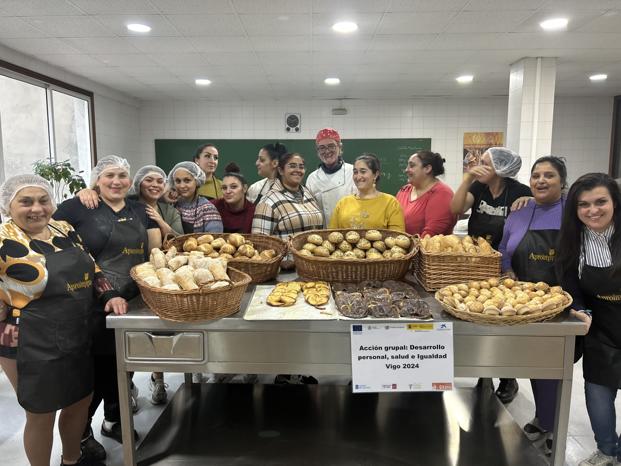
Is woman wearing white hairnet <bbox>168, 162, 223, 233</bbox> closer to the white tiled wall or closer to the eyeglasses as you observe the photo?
the eyeglasses

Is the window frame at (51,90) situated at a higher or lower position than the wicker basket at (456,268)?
higher

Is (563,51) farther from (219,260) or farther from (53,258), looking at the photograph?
(53,258)

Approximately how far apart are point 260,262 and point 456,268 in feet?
2.60

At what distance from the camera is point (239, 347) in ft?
5.09

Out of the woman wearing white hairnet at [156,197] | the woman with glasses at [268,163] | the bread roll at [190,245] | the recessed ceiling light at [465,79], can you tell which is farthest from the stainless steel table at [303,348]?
the recessed ceiling light at [465,79]

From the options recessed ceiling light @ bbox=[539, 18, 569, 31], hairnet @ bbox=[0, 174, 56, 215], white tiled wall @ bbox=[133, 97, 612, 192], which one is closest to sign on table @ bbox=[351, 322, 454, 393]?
hairnet @ bbox=[0, 174, 56, 215]

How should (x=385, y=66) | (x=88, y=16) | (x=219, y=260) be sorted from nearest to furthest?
1. (x=219, y=260)
2. (x=88, y=16)
3. (x=385, y=66)

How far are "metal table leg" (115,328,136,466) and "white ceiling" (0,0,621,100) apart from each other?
2.50m

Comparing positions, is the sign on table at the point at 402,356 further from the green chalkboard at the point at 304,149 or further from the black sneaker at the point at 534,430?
the green chalkboard at the point at 304,149

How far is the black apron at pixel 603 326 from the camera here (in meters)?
1.72

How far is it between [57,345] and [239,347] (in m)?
0.69

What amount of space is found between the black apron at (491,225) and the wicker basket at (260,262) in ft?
3.71

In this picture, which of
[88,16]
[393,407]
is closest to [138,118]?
[88,16]

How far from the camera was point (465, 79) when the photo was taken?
5.59 meters
